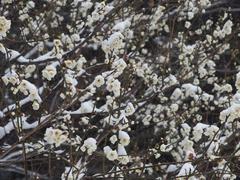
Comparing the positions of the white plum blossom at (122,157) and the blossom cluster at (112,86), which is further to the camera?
the blossom cluster at (112,86)

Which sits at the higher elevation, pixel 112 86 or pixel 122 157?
pixel 112 86

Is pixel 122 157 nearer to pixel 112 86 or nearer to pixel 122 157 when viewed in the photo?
pixel 122 157

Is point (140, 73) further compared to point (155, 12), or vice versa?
point (155, 12)

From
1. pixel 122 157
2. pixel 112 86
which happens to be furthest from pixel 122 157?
pixel 112 86

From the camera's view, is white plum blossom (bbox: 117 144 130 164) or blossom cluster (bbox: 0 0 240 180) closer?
white plum blossom (bbox: 117 144 130 164)

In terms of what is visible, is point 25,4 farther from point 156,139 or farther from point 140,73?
point 156,139

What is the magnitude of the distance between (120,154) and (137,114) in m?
2.87

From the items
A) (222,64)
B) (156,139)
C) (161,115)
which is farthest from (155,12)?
(222,64)

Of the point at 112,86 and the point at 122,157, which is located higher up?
the point at 112,86

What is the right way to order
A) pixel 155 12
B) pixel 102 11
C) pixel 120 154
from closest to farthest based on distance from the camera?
pixel 120 154
pixel 102 11
pixel 155 12

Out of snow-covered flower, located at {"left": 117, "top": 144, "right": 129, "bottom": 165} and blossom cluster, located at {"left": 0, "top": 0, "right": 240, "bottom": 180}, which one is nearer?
snow-covered flower, located at {"left": 117, "top": 144, "right": 129, "bottom": 165}

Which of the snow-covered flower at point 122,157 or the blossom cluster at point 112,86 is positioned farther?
the blossom cluster at point 112,86

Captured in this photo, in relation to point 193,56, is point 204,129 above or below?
Answer: below

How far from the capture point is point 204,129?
4.65 meters
